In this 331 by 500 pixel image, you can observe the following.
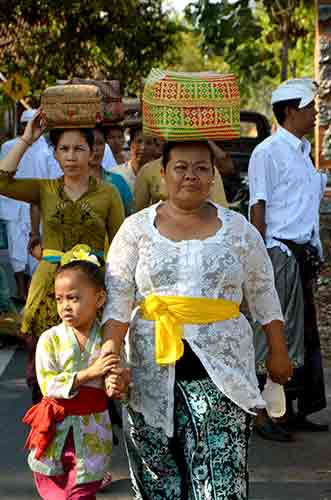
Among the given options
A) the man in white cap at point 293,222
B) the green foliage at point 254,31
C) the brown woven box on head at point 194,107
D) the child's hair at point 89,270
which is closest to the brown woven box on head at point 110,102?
the man in white cap at point 293,222

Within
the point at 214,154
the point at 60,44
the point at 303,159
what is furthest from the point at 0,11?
the point at 214,154

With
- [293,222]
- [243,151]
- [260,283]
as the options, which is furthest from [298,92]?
[243,151]

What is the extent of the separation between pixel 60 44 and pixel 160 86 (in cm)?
2159

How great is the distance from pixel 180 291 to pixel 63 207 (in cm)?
204

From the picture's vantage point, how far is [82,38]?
25328mm

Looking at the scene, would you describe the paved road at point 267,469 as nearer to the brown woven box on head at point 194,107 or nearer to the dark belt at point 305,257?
the dark belt at point 305,257

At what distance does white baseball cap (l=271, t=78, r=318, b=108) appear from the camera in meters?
7.14

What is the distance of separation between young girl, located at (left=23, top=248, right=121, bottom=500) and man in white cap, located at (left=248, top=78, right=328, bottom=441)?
2.30 m

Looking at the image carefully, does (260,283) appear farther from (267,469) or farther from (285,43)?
(285,43)

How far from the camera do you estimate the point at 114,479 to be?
21.1ft

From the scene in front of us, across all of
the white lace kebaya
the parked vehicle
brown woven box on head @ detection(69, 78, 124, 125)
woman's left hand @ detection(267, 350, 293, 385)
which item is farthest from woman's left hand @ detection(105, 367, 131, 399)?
the parked vehicle

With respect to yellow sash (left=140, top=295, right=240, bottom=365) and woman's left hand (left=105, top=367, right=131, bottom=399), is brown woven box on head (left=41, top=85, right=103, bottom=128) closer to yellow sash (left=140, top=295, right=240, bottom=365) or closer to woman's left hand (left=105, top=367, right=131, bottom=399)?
yellow sash (left=140, top=295, right=240, bottom=365)

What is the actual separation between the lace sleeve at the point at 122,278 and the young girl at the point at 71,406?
17.7 inches

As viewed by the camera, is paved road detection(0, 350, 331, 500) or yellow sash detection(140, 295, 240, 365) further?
paved road detection(0, 350, 331, 500)
